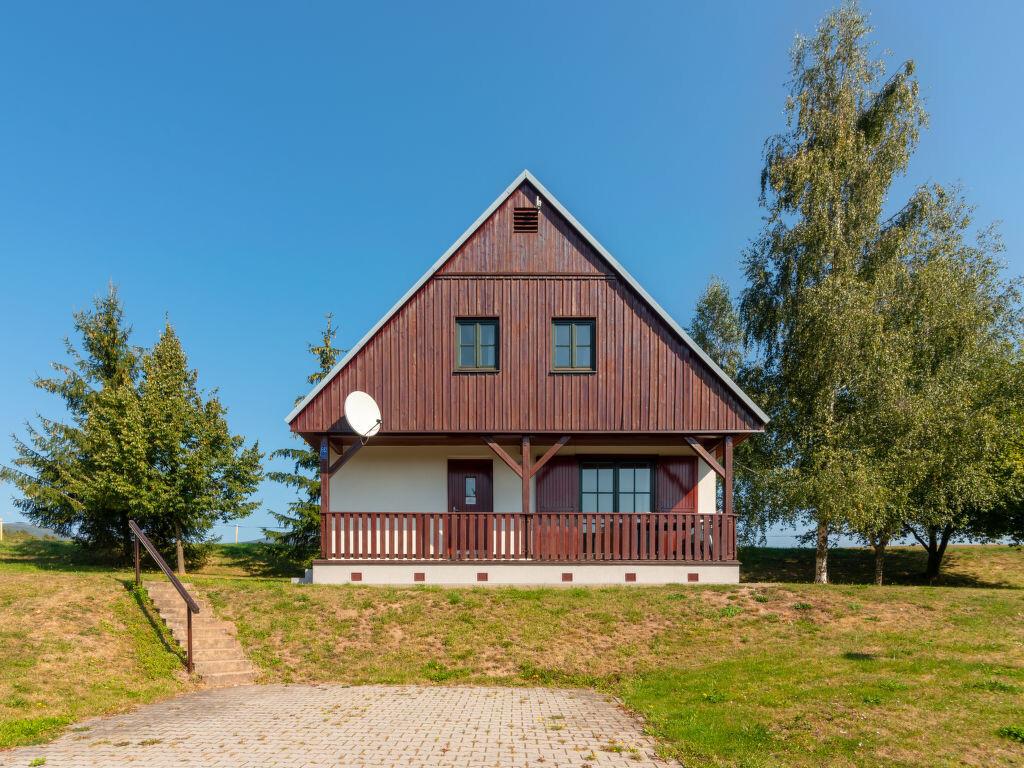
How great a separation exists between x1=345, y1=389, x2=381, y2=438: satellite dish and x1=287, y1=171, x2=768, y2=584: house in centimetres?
39

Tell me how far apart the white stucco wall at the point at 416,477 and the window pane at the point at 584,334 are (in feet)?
9.18

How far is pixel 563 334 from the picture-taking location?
52.7ft

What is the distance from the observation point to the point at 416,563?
1478cm

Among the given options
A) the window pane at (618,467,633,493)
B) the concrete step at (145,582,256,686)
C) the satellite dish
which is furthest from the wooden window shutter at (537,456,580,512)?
the concrete step at (145,582,256,686)

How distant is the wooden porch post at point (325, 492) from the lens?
1505 centimetres

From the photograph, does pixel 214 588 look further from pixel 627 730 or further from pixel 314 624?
pixel 627 730

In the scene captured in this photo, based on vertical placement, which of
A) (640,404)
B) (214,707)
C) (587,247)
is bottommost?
(214,707)

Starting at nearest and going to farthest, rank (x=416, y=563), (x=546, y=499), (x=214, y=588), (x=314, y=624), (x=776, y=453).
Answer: (x=314, y=624) → (x=214, y=588) → (x=416, y=563) → (x=546, y=499) → (x=776, y=453)

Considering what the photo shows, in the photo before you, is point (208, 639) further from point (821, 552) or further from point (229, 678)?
point (821, 552)

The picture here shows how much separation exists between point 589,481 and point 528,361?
12.8 ft

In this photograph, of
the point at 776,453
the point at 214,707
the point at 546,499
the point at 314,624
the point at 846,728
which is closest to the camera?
the point at 846,728

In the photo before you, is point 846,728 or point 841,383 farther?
point 841,383

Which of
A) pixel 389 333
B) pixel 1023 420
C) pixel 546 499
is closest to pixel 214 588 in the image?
pixel 389 333

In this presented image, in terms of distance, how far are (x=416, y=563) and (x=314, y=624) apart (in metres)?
2.98
